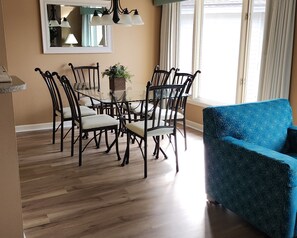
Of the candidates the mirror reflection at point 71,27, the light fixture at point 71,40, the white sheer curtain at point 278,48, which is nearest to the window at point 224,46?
the white sheer curtain at point 278,48

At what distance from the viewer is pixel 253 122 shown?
265 centimetres

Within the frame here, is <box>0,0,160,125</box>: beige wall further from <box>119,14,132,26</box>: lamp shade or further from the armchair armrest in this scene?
the armchair armrest

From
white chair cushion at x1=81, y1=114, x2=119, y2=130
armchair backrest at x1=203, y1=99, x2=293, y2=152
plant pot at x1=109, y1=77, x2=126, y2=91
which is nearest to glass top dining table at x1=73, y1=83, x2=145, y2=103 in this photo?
plant pot at x1=109, y1=77, x2=126, y2=91

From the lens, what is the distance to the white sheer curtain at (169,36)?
5434mm

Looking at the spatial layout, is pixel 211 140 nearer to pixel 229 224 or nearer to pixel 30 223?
pixel 229 224

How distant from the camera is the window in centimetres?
413

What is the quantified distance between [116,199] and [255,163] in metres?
1.31

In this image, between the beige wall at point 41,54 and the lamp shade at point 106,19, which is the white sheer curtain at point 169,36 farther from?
the lamp shade at point 106,19

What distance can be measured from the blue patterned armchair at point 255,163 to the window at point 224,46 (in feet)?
4.81

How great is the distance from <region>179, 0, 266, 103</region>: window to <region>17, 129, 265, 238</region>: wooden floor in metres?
1.23

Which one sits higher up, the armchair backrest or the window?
the window

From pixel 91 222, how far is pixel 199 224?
2.78 ft

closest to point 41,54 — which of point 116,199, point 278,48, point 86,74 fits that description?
point 86,74

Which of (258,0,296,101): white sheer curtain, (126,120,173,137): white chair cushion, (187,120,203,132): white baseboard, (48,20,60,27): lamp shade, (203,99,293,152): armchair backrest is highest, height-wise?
(48,20,60,27): lamp shade
